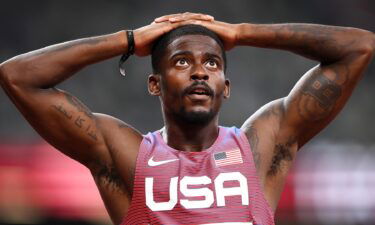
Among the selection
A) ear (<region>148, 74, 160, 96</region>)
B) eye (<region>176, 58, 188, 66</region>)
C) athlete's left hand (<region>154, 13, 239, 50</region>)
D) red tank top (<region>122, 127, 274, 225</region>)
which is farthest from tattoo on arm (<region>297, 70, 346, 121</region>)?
ear (<region>148, 74, 160, 96</region>)

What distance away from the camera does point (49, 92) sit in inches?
125

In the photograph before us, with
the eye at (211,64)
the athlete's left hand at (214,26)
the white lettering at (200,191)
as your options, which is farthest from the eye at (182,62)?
the white lettering at (200,191)

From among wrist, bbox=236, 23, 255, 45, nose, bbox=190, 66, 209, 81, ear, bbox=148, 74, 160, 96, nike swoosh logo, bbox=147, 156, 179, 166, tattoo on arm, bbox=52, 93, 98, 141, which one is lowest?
nike swoosh logo, bbox=147, 156, 179, 166

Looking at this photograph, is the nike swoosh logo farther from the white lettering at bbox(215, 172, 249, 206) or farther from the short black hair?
the short black hair

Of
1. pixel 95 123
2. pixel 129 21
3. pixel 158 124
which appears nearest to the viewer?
pixel 95 123

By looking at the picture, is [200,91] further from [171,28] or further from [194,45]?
[171,28]

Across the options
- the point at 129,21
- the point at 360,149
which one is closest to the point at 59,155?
the point at 129,21

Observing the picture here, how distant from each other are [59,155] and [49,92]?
2792 millimetres

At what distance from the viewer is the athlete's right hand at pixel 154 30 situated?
3234 millimetres

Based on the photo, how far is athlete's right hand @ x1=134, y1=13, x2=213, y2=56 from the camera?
3.23 metres

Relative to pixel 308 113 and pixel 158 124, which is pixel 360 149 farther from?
pixel 308 113

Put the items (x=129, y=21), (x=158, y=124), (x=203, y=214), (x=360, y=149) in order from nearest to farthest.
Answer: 1. (x=203, y=214)
2. (x=360, y=149)
3. (x=158, y=124)
4. (x=129, y=21)

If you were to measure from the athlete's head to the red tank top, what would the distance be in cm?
20

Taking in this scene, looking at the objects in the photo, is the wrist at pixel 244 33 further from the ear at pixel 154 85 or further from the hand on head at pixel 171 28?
the ear at pixel 154 85
